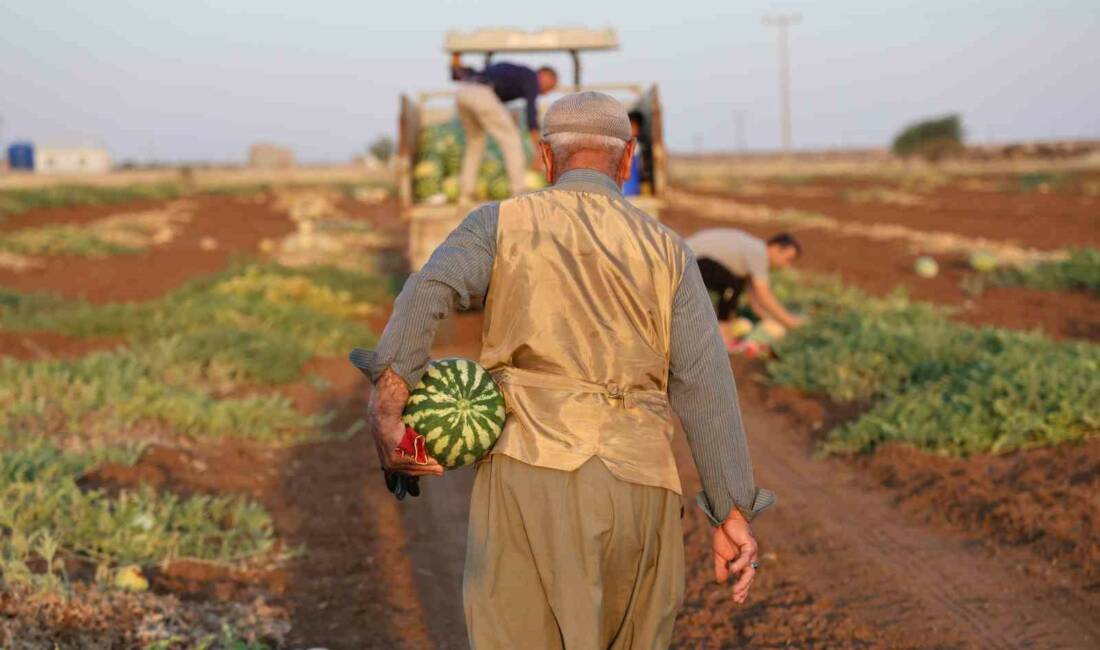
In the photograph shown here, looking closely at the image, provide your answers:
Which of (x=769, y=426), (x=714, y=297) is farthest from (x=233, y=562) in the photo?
(x=714, y=297)

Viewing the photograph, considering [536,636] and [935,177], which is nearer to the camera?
[536,636]

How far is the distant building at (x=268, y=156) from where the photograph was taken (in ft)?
393

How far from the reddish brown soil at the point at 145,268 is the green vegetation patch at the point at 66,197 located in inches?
302

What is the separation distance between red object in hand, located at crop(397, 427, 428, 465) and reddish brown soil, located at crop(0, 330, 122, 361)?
789 centimetres

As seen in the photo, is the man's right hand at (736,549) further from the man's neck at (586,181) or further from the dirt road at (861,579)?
the dirt road at (861,579)

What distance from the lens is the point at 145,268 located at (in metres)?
18.5

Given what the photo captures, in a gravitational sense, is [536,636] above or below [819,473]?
above

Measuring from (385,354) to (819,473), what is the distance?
4.70 metres

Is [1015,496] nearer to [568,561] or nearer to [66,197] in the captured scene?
[568,561]

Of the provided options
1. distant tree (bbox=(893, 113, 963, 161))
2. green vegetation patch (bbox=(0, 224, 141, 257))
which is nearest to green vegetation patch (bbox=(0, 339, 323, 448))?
green vegetation patch (bbox=(0, 224, 141, 257))

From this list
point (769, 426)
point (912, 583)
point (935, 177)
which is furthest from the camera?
point (935, 177)

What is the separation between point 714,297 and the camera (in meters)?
11.7

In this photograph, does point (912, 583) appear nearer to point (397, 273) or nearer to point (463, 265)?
point (463, 265)

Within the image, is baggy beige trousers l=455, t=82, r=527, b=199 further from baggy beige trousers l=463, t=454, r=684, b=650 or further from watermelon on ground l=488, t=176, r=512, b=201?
baggy beige trousers l=463, t=454, r=684, b=650
